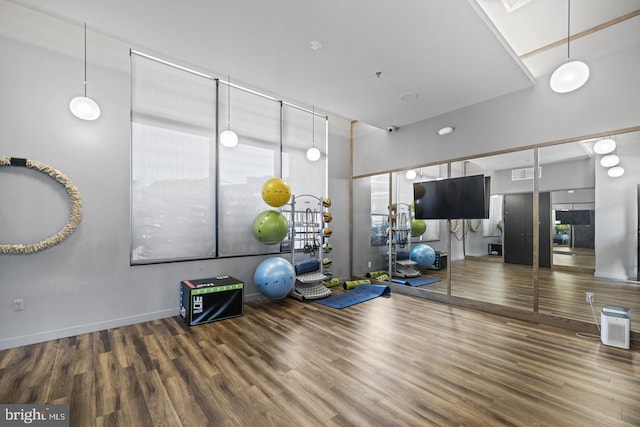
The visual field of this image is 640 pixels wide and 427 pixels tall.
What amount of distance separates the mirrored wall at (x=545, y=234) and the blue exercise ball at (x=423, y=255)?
45 mm

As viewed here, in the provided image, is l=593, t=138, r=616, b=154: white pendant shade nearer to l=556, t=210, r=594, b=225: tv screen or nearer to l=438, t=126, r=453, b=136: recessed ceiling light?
l=556, t=210, r=594, b=225: tv screen

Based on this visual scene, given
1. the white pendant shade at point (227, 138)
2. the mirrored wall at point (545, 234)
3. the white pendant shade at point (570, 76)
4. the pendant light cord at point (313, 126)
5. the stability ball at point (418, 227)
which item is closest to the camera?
the white pendant shade at point (570, 76)

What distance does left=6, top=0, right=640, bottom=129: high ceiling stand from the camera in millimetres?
2760

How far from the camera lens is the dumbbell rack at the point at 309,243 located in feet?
16.9

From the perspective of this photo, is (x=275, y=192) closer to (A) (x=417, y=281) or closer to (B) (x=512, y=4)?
(A) (x=417, y=281)

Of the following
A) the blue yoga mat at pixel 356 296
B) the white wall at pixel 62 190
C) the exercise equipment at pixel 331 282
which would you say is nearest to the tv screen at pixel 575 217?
the blue yoga mat at pixel 356 296

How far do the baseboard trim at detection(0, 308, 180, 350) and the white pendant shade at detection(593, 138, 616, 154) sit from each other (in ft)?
20.3

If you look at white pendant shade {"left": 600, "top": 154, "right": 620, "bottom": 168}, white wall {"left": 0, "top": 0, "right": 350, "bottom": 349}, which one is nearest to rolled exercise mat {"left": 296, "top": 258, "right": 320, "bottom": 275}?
white wall {"left": 0, "top": 0, "right": 350, "bottom": 349}

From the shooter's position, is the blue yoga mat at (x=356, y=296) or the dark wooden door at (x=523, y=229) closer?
the dark wooden door at (x=523, y=229)

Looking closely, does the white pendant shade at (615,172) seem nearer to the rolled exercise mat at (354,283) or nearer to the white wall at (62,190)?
the rolled exercise mat at (354,283)

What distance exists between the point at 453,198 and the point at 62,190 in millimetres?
5650

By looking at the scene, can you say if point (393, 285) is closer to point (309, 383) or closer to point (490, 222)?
point (490, 222)

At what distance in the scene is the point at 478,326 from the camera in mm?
3803

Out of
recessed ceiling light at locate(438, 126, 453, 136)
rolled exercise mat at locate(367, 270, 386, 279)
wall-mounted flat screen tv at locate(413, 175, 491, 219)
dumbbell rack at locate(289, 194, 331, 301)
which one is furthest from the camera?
rolled exercise mat at locate(367, 270, 386, 279)
